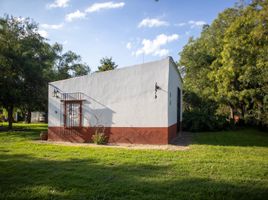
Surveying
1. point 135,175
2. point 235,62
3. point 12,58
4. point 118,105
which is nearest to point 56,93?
point 118,105

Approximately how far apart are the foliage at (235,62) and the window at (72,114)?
9205 mm

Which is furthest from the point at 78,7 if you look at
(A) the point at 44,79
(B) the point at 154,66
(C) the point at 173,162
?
(A) the point at 44,79

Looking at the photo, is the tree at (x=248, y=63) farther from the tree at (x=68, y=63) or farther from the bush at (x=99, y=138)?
the tree at (x=68, y=63)

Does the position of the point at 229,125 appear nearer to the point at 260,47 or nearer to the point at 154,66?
the point at 260,47

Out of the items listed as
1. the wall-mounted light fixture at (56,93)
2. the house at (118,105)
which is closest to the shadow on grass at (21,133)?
the house at (118,105)

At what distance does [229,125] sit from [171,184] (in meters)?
17.4

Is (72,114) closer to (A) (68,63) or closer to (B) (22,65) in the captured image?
(B) (22,65)

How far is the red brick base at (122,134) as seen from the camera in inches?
457

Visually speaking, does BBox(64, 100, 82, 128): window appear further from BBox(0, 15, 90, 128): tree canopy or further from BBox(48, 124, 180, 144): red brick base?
BBox(0, 15, 90, 128): tree canopy

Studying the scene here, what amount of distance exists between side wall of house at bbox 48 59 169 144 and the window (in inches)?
11.2

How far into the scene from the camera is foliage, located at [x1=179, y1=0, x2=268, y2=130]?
11.9m

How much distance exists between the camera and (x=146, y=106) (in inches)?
470

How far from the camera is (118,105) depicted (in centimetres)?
1255

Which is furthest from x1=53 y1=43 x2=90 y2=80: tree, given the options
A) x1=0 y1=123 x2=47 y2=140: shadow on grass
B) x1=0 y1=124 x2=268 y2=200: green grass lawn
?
x1=0 y1=124 x2=268 y2=200: green grass lawn
